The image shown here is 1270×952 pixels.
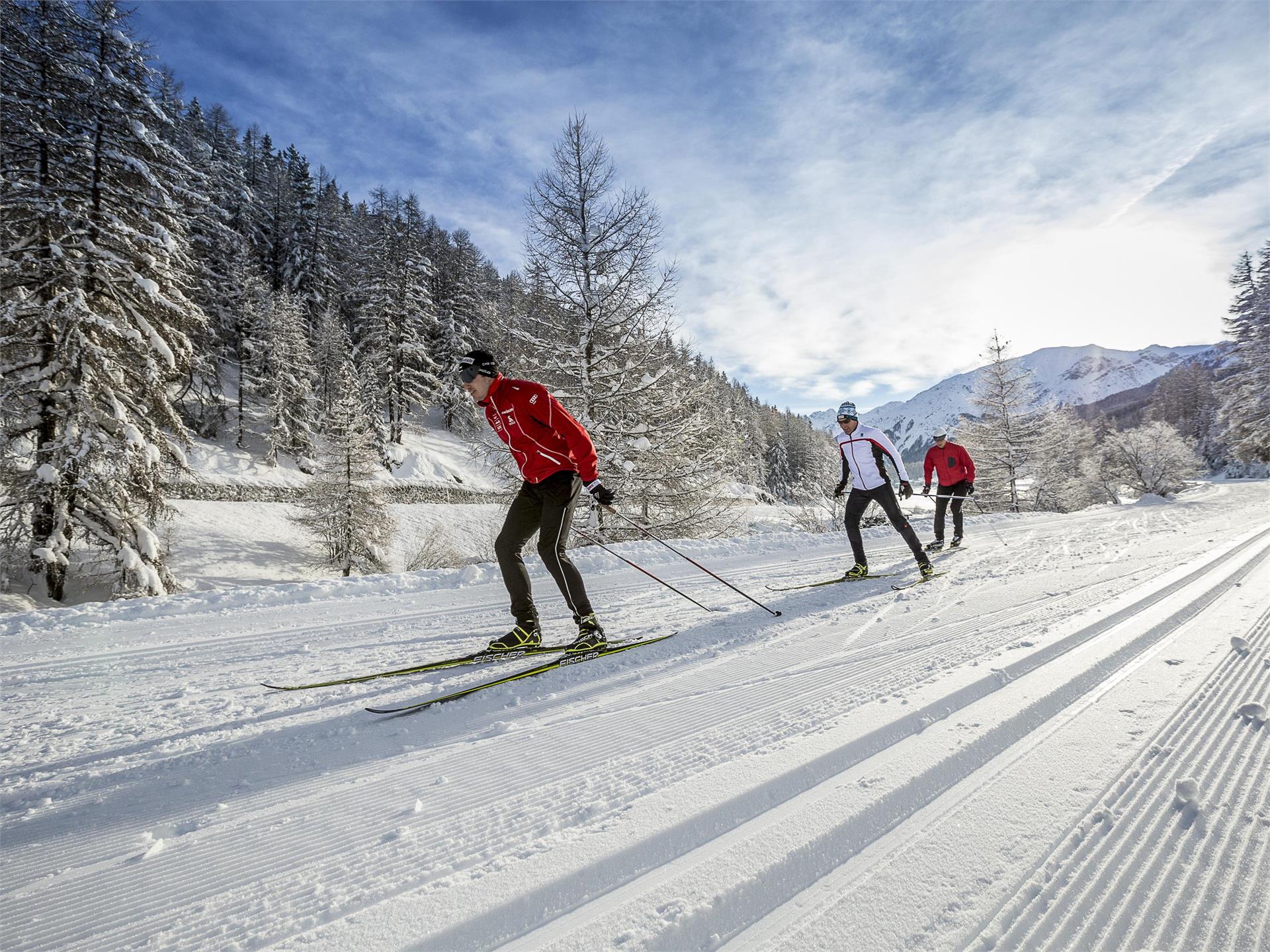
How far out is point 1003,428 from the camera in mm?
26891

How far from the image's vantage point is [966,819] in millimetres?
1756

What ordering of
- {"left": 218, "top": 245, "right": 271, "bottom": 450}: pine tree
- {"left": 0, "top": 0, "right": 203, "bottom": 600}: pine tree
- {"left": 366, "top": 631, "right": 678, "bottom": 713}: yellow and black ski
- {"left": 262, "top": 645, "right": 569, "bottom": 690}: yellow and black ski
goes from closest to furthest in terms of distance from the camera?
{"left": 366, "top": 631, "right": 678, "bottom": 713}: yellow and black ski, {"left": 262, "top": 645, "right": 569, "bottom": 690}: yellow and black ski, {"left": 0, "top": 0, "right": 203, "bottom": 600}: pine tree, {"left": 218, "top": 245, "right": 271, "bottom": 450}: pine tree

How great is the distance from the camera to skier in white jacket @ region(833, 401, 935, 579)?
20.8ft

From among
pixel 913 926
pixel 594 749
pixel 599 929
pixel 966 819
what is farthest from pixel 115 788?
pixel 966 819

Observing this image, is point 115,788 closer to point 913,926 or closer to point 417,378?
point 913,926

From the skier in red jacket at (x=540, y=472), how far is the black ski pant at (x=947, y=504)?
7301 mm

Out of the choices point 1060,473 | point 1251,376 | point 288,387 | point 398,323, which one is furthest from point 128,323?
point 1251,376

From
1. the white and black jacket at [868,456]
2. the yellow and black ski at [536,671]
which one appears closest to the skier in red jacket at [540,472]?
the yellow and black ski at [536,671]

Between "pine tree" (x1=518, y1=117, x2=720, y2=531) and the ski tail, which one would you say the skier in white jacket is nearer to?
the ski tail

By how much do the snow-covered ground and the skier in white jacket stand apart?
84.3 inches

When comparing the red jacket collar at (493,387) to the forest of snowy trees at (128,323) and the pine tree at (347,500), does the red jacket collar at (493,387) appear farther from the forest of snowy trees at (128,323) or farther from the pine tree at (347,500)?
the pine tree at (347,500)

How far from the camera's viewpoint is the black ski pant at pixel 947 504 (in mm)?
8994

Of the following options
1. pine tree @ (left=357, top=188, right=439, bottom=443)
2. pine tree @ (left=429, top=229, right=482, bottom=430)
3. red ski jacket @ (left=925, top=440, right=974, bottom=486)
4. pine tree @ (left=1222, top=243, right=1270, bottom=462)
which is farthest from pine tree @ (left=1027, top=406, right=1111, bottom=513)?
pine tree @ (left=357, top=188, right=439, bottom=443)

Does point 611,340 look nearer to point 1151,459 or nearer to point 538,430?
point 538,430
